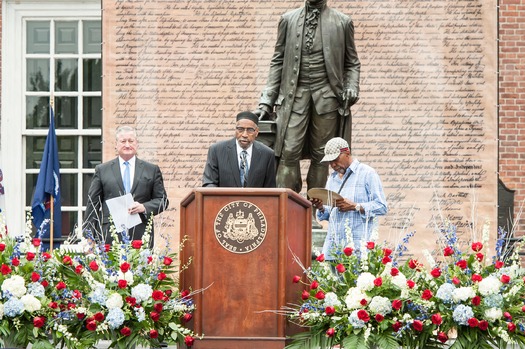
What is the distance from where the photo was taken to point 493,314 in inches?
269

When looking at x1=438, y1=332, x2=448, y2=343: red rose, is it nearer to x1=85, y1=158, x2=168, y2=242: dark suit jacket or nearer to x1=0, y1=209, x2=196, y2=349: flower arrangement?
x1=0, y1=209, x2=196, y2=349: flower arrangement

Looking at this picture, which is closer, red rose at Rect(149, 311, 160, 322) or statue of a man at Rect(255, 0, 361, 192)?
red rose at Rect(149, 311, 160, 322)

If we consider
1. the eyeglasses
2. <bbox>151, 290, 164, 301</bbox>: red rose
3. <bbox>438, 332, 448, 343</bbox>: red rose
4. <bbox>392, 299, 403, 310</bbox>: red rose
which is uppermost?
the eyeglasses

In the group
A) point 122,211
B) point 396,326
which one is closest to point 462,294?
point 396,326

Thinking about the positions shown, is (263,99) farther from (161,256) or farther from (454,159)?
(454,159)

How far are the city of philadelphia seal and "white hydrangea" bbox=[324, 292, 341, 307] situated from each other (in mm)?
471

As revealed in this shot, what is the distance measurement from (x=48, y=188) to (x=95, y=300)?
5557 mm

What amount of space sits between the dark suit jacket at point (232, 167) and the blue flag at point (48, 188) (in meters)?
4.13

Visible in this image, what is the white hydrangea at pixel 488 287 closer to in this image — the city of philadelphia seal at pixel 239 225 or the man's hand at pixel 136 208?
the city of philadelphia seal at pixel 239 225

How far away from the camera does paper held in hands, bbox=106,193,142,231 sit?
865 centimetres

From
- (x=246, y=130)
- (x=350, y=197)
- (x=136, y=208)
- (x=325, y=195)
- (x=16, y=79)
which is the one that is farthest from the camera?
(x=16, y=79)

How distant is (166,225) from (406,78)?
119 inches

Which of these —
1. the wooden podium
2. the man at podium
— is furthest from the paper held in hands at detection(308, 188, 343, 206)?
the wooden podium

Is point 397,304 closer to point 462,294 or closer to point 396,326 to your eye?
point 396,326
